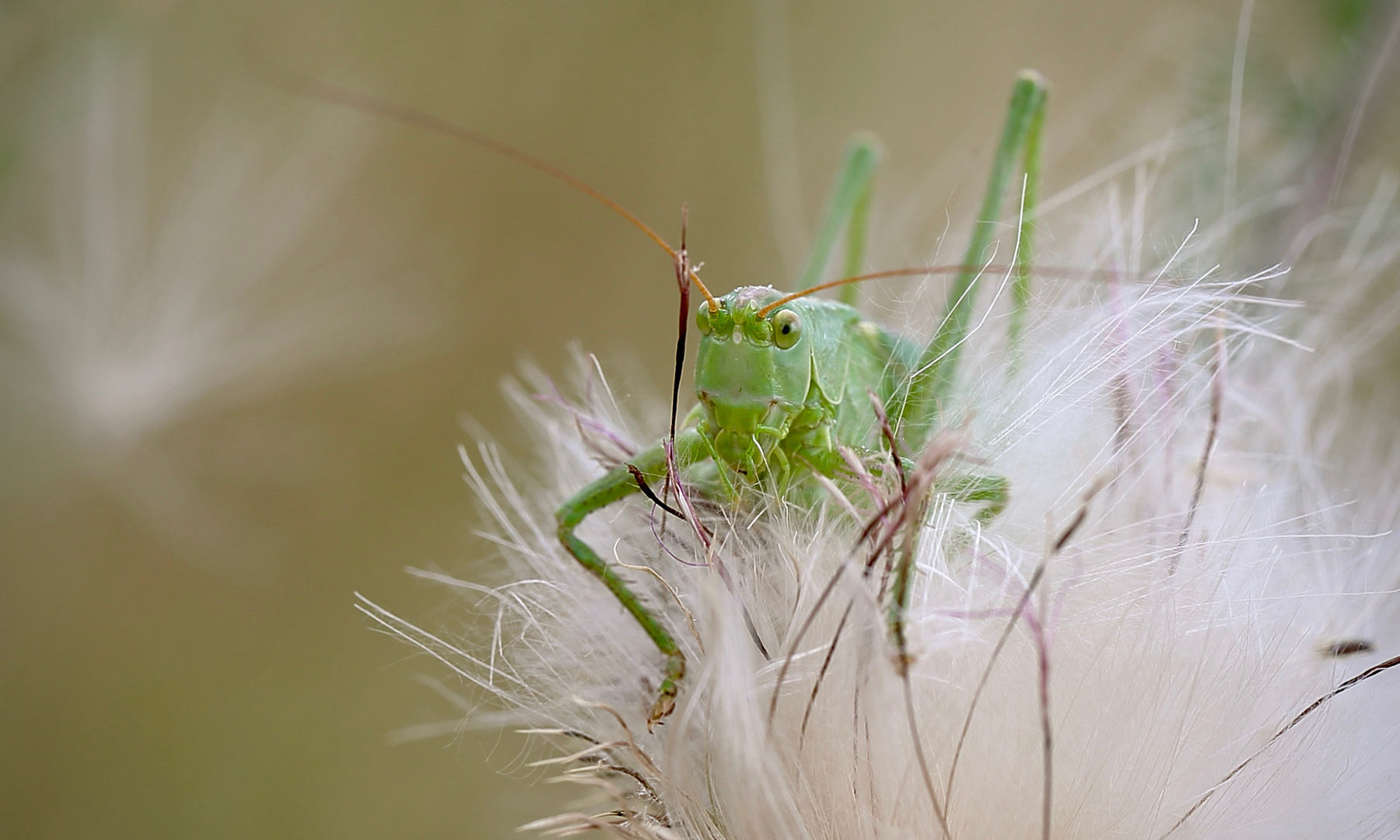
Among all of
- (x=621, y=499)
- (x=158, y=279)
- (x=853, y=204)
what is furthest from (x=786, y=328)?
(x=158, y=279)

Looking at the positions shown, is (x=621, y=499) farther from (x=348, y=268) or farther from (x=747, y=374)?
(x=348, y=268)

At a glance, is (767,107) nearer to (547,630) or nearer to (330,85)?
(330,85)

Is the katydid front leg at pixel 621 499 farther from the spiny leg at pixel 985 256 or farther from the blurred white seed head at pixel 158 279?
the blurred white seed head at pixel 158 279

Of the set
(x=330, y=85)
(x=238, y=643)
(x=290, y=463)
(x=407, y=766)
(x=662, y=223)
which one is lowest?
(x=407, y=766)

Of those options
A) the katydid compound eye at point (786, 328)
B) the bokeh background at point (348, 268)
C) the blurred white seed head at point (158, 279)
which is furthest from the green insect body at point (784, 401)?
the blurred white seed head at point (158, 279)

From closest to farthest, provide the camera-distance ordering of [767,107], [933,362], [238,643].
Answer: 1. [933,362]
2. [238,643]
3. [767,107]

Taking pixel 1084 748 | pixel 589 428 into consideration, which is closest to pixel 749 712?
pixel 1084 748
